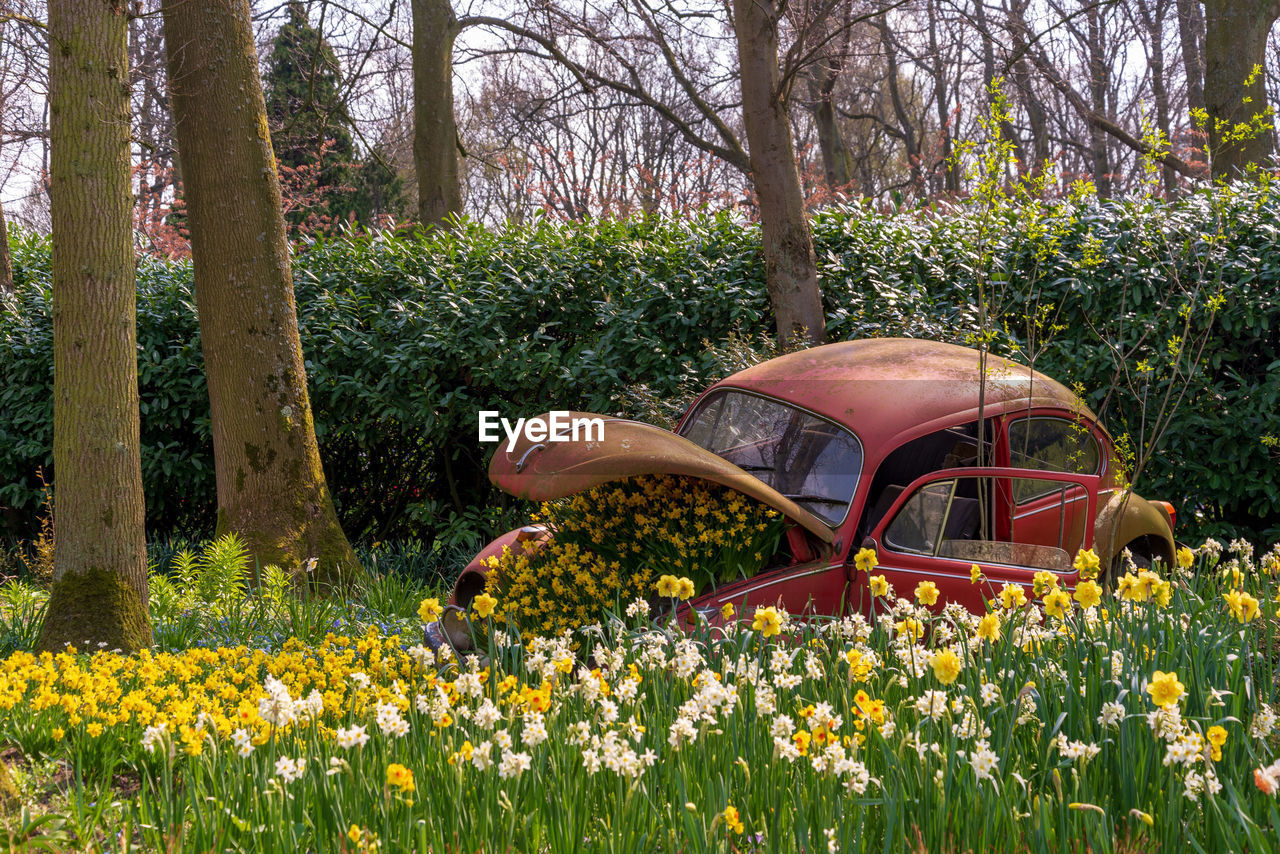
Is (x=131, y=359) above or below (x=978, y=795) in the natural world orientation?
above

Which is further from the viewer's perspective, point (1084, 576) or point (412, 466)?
point (412, 466)

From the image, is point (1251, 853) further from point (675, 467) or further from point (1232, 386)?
point (1232, 386)

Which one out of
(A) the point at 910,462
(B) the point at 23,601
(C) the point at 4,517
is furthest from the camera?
(C) the point at 4,517

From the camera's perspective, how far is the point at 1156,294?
6.17 metres

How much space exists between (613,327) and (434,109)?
196 inches

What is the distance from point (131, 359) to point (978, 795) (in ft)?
13.7

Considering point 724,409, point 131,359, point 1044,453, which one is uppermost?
point 131,359

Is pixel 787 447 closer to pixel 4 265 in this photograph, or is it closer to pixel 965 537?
pixel 965 537

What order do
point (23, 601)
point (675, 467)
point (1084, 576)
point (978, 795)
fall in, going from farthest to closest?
point (23, 601) → point (675, 467) → point (1084, 576) → point (978, 795)

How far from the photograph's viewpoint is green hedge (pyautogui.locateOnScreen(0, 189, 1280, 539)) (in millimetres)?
6098

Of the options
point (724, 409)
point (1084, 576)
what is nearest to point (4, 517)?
point (724, 409)

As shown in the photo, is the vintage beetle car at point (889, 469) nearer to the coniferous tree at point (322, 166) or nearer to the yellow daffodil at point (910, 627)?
the yellow daffodil at point (910, 627)

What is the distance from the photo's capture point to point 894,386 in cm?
416

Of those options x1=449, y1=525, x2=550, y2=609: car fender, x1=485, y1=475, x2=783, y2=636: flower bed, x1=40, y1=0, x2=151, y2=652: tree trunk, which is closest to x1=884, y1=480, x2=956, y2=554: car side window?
x1=485, y1=475, x2=783, y2=636: flower bed
